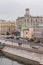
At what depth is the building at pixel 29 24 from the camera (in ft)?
235

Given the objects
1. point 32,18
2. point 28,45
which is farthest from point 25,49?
point 32,18

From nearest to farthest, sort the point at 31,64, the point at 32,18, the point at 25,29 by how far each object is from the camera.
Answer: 1. the point at 31,64
2. the point at 25,29
3. the point at 32,18

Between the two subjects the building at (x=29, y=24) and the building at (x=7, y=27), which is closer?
the building at (x=29, y=24)

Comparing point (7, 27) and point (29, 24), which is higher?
point (29, 24)

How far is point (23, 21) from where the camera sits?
103 metres

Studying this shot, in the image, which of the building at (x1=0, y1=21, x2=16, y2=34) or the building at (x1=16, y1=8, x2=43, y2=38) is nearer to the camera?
the building at (x1=16, y1=8, x2=43, y2=38)

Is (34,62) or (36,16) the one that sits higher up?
(36,16)

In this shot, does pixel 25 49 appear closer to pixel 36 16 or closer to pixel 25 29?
pixel 25 29

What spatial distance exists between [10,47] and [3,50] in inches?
A: 145

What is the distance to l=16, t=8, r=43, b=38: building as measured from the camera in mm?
71625

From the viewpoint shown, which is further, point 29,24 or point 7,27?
point 7,27

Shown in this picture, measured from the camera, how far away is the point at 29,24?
95.9 metres

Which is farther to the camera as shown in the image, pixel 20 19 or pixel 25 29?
pixel 20 19

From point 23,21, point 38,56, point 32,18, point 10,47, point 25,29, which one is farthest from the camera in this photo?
point 23,21
